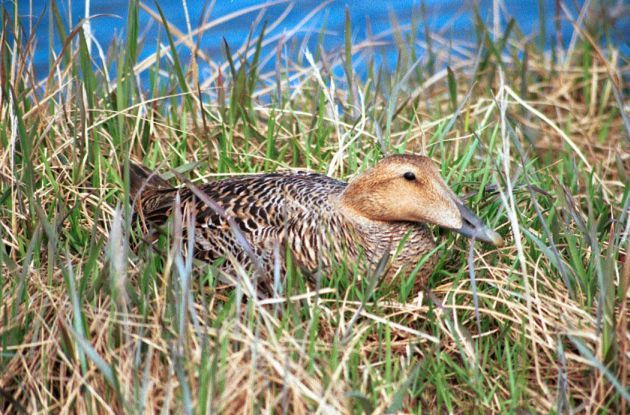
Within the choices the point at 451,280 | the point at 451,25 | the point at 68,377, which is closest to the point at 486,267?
the point at 451,280

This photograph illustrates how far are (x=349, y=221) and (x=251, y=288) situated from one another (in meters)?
0.86

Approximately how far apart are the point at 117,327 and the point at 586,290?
4.61 ft

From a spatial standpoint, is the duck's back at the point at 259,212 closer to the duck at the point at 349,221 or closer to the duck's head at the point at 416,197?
the duck at the point at 349,221

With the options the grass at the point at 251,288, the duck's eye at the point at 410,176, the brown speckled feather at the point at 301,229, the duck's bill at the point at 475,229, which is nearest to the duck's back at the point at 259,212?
the brown speckled feather at the point at 301,229

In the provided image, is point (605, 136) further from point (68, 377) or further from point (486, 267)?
point (68, 377)

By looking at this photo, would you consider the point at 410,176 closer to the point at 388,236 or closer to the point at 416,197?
the point at 416,197

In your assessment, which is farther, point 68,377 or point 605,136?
point 605,136

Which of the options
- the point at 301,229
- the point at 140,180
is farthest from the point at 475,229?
the point at 140,180

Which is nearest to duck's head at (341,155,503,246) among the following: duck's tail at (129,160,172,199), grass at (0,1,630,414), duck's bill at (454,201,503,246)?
duck's bill at (454,201,503,246)

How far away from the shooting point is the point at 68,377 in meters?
2.74

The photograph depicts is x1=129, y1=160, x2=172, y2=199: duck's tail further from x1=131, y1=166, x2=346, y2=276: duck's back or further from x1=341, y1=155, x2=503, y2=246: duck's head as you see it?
x1=341, y1=155, x2=503, y2=246: duck's head

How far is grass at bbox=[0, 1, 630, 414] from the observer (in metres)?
2.62

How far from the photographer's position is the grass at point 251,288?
8.61 ft

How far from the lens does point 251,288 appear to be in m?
2.64
